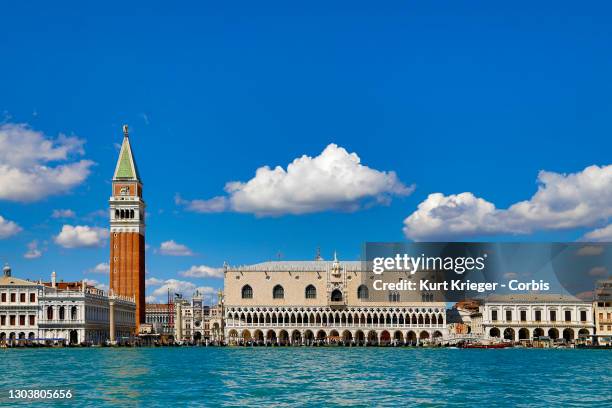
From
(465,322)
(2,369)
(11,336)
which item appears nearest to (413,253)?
(465,322)

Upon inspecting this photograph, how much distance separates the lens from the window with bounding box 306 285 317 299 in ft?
456

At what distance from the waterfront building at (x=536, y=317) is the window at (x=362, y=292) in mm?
15896

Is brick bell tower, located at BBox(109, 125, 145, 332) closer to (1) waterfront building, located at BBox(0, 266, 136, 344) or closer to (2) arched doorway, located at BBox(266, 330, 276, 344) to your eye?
(1) waterfront building, located at BBox(0, 266, 136, 344)

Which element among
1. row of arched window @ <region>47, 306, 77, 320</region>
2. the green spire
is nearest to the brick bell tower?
the green spire

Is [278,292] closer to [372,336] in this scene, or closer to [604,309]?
[372,336]

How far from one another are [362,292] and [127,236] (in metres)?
33.5

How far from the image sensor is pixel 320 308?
138250mm

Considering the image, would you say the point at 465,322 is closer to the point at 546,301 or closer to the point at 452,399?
the point at 546,301

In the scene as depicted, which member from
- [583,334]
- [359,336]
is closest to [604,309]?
[583,334]

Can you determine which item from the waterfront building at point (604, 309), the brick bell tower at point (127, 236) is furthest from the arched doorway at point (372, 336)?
the brick bell tower at point (127, 236)

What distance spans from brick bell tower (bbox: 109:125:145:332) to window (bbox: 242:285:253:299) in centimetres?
1542

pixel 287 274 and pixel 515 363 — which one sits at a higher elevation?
pixel 287 274

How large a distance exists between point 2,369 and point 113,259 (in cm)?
8011

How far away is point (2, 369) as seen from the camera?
205 feet
